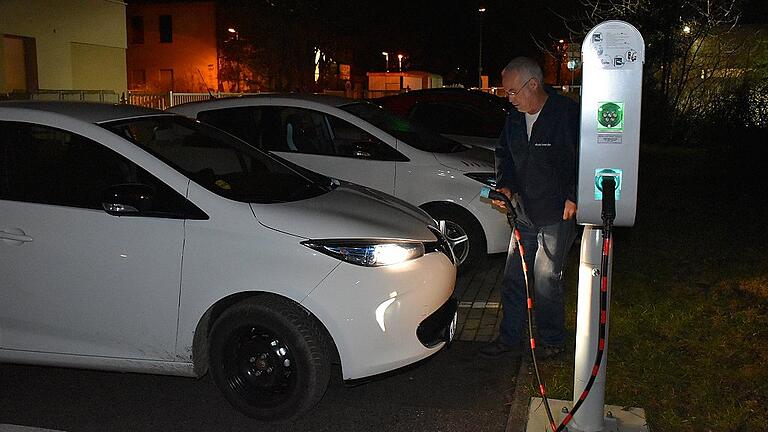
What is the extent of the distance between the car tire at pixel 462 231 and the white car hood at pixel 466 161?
0.40 m

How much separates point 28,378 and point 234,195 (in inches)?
79.8

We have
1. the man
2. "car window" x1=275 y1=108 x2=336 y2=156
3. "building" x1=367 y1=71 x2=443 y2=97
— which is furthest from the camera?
"building" x1=367 y1=71 x2=443 y2=97

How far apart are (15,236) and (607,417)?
11.4 ft

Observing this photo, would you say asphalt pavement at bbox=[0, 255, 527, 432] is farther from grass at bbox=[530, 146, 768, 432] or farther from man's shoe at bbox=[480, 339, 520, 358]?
grass at bbox=[530, 146, 768, 432]

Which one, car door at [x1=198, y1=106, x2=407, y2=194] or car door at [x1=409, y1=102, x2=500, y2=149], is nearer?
car door at [x1=198, y1=106, x2=407, y2=194]

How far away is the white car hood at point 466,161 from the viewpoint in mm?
7410

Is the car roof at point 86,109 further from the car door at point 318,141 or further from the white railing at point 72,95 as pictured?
the white railing at point 72,95

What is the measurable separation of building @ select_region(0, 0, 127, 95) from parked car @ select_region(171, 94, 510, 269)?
17.9 meters

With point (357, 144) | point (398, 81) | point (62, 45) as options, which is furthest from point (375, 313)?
point (398, 81)

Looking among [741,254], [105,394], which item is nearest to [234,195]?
[105,394]

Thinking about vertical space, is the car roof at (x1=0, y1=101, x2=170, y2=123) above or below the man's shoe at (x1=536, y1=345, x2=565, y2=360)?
above

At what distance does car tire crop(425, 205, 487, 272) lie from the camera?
24.1ft

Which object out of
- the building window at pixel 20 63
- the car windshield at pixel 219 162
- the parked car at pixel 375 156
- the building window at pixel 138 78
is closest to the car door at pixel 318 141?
the parked car at pixel 375 156

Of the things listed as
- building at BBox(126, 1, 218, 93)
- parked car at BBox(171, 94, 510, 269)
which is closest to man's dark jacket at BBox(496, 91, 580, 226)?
parked car at BBox(171, 94, 510, 269)
